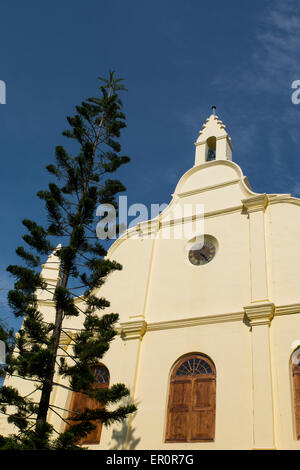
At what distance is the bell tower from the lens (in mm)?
16203

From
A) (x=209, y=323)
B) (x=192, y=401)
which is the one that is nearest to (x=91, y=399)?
(x=192, y=401)

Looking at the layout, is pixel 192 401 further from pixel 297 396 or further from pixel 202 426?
pixel 297 396

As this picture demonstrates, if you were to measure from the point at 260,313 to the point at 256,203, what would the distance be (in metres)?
3.59

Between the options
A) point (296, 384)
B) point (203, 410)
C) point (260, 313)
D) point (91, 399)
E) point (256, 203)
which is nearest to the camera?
point (296, 384)

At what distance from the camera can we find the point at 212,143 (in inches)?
673

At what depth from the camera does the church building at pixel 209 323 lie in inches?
403

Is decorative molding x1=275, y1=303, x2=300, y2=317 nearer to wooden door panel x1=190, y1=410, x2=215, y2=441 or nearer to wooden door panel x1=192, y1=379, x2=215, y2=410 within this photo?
wooden door panel x1=192, y1=379, x2=215, y2=410

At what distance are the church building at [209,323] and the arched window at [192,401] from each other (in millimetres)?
24

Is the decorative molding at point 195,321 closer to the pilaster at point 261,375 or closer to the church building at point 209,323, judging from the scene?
the church building at point 209,323

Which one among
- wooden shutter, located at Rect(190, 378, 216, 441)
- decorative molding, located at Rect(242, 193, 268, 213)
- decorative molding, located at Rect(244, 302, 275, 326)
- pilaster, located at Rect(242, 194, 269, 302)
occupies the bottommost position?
wooden shutter, located at Rect(190, 378, 216, 441)

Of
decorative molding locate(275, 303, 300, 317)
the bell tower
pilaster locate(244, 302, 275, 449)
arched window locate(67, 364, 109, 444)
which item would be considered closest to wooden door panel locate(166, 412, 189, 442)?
pilaster locate(244, 302, 275, 449)

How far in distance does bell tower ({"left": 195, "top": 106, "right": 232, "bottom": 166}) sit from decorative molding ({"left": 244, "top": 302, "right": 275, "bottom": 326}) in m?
6.38

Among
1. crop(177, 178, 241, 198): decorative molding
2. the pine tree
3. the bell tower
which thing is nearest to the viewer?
the pine tree

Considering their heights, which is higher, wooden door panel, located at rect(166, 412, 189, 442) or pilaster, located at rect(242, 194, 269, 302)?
pilaster, located at rect(242, 194, 269, 302)
